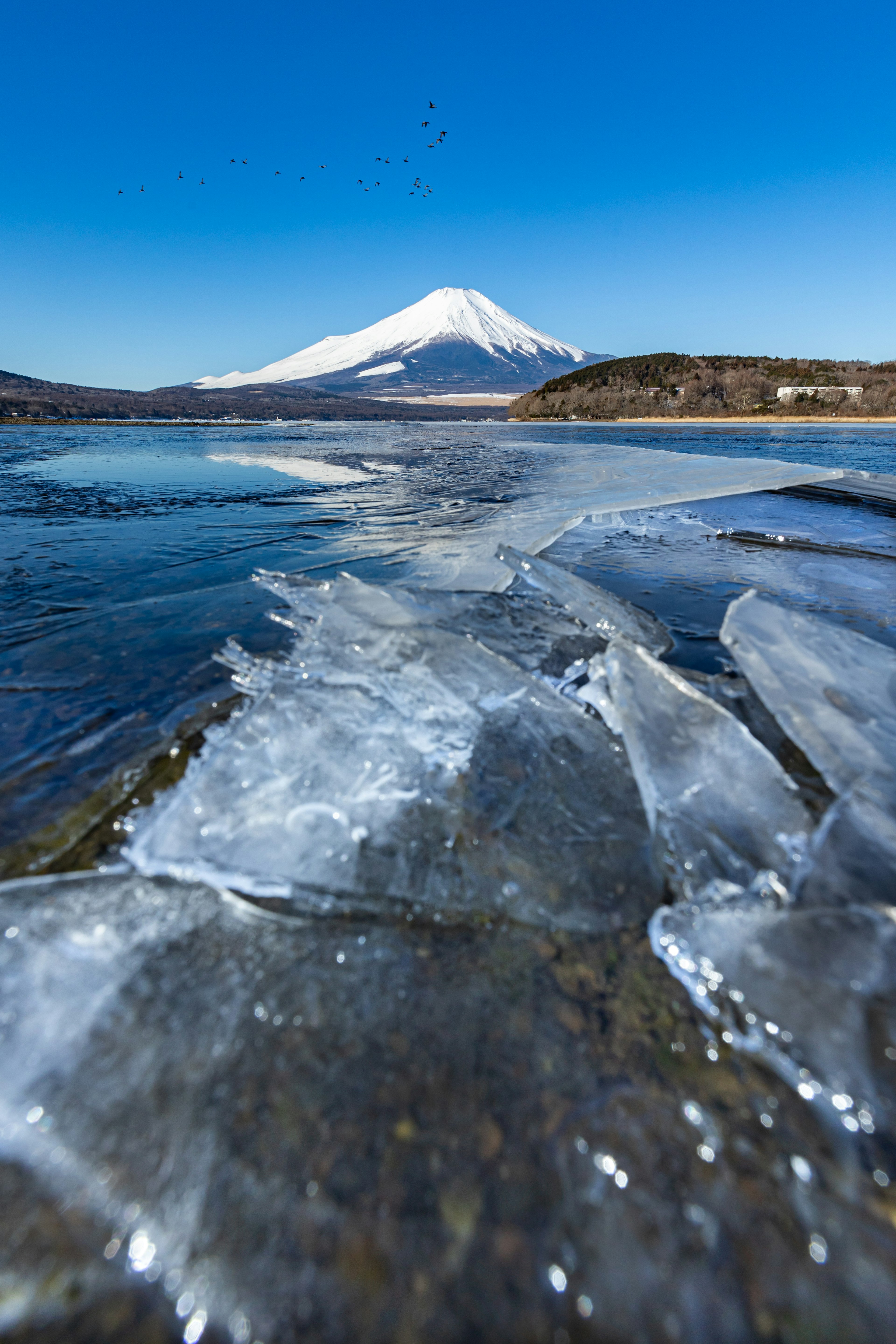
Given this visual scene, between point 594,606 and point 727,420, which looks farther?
point 727,420

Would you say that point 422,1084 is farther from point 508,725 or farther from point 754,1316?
point 508,725

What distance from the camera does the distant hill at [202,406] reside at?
57094 mm

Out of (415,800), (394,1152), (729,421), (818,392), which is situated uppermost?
(818,392)

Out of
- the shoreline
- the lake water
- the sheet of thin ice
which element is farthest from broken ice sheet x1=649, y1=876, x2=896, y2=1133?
the shoreline

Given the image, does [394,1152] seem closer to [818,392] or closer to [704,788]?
[704,788]

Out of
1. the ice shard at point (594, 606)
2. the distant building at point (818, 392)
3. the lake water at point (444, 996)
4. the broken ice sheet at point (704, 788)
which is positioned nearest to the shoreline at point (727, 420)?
the distant building at point (818, 392)

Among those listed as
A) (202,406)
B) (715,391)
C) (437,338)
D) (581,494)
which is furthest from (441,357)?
(581,494)

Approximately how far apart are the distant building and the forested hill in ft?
0.40

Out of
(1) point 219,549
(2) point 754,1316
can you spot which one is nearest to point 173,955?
(2) point 754,1316

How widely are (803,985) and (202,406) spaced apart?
99126 mm

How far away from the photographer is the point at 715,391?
5075 cm

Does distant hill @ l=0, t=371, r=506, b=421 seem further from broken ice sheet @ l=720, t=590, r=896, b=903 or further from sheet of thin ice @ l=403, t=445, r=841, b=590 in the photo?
broken ice sheet @ l=720, t=590, r=896, b=903

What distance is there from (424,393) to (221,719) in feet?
493

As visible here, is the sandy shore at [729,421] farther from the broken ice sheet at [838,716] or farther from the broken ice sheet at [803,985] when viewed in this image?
the broken ice sheet at [803,985]
